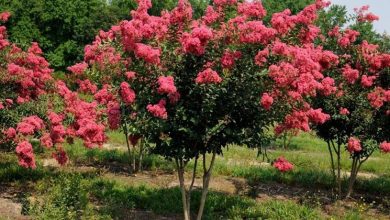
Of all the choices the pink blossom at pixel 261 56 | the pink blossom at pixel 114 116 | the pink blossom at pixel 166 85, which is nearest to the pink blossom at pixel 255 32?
the pink blossom at pixel 261 56

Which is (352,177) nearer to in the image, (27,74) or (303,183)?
(303,183)

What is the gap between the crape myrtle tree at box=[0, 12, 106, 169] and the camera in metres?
8.96

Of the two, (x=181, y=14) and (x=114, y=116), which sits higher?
(x=181, y=14)

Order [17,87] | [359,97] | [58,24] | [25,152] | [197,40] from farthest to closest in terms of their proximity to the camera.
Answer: [58,24] → [359,97] → [17,87] → [25,152] → [197,40]

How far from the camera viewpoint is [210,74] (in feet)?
21.4

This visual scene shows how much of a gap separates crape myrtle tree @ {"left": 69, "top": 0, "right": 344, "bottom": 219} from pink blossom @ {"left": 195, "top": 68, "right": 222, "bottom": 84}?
0.05ft

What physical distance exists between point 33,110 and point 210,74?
4.88 meters

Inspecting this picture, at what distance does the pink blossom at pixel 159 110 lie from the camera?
661 cm

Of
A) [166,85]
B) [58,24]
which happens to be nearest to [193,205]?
[166,85]

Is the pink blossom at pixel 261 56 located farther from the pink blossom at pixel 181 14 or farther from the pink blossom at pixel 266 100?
the pink blossom at pixel 181 14

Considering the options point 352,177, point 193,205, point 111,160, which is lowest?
point 193,205

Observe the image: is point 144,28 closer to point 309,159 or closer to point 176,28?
point 176,28

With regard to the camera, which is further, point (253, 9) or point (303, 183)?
point (303, 183)

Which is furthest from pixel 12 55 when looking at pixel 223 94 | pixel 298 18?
pixel 298 18
